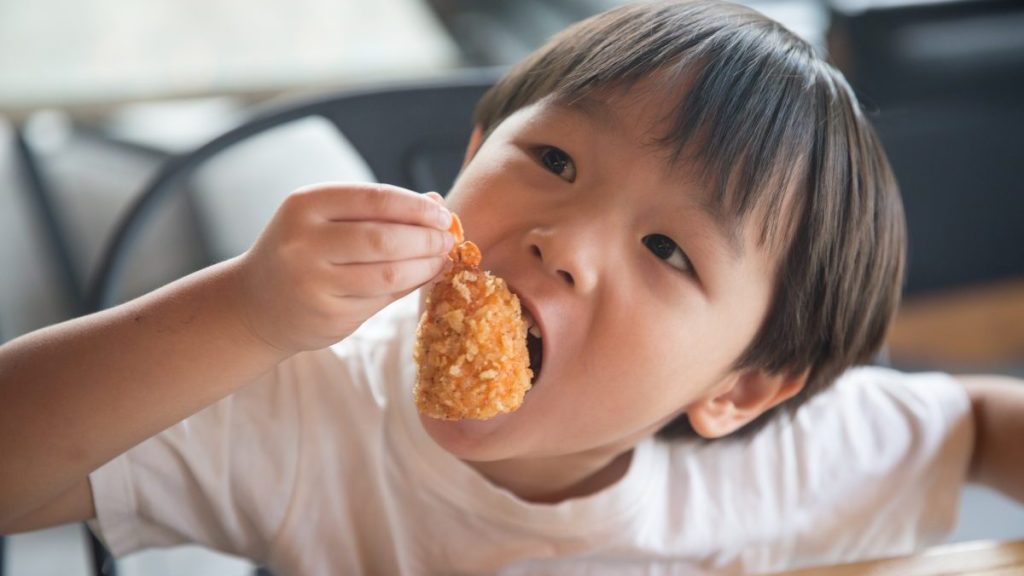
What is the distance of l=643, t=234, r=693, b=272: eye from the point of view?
0.88 metres

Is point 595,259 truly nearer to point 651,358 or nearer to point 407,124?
point 651,358

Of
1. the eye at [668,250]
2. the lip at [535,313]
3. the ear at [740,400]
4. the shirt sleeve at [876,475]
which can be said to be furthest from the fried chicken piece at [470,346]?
the shirt sleeve at [876,475]

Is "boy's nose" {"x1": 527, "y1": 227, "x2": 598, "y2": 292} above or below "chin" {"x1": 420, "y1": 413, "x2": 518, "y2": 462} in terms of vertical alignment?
above

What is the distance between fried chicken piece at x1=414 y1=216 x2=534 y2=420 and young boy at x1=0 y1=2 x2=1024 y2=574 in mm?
45

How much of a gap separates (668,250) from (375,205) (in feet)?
0.92

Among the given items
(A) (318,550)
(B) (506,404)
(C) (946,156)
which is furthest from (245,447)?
(C) (946,156)

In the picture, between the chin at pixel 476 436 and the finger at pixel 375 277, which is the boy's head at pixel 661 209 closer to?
the chin at pixel 476 436

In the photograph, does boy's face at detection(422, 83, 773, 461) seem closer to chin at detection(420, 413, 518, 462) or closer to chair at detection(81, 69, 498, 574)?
chin at detection(420, 413, 518, 462)

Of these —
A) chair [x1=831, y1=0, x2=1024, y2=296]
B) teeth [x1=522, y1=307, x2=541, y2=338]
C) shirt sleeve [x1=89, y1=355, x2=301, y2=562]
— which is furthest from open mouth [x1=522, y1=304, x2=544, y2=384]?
chair [x1=831, y1=0, x2=1024, y2=296]

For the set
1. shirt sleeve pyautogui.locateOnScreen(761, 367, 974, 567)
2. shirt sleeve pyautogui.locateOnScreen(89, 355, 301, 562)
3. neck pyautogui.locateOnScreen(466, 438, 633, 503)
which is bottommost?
shirt sleeve pyautogui.locateOnScreen(761, 367, 974, 567)

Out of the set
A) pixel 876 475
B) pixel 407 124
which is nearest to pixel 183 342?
pixel 407 124

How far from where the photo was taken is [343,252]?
0.71 meters

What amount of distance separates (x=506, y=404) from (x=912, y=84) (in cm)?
165

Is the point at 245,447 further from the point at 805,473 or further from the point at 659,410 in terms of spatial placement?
the point at 805,473
